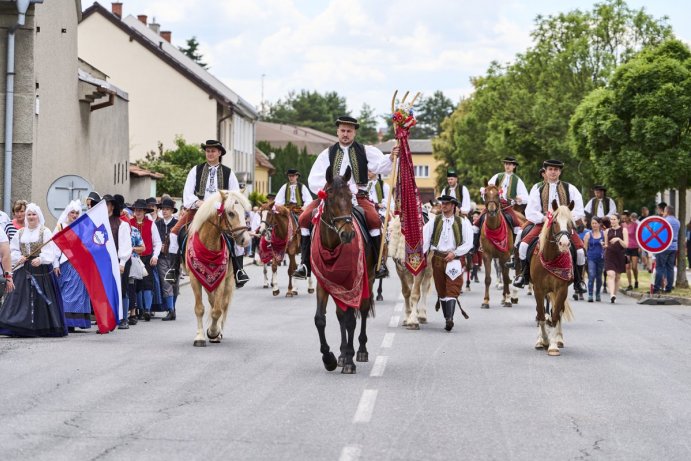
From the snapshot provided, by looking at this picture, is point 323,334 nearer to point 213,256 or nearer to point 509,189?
point 213,256

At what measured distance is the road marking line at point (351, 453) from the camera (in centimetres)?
757

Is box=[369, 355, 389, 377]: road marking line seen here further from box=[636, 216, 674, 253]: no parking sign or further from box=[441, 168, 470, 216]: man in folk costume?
box=[636, 216, 674, 253]: no parking sign

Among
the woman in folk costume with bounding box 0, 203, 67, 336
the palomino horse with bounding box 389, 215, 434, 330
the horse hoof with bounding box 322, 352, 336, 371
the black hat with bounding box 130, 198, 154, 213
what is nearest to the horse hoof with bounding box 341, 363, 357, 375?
the horse hoof with bounding box 322, 352, 336, 371

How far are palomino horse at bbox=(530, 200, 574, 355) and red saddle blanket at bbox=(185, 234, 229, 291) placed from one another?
13.4 ft

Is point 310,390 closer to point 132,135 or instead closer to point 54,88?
point 54,88

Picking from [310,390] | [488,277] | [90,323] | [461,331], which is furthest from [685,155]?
[310,390]

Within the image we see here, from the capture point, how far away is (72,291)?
16312 millimetres

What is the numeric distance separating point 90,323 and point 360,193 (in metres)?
5.77

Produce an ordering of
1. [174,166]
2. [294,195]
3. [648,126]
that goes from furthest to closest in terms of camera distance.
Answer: [174,166] → [648,126] → [294,195]

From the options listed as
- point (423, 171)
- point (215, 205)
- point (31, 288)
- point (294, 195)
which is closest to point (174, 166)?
point (294, 195)

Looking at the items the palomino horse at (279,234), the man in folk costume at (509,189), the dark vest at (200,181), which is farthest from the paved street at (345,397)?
the palomino horse at (279,234)

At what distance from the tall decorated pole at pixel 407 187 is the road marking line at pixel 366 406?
251cm

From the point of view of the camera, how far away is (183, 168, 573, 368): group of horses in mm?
11445

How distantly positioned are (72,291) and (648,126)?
15.3m
